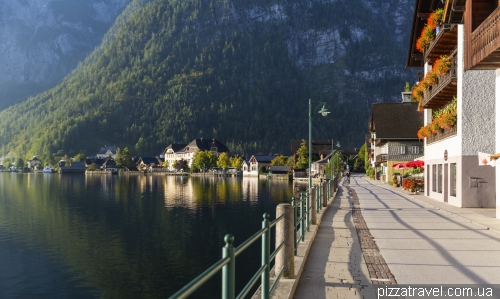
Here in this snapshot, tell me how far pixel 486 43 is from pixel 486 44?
5cm

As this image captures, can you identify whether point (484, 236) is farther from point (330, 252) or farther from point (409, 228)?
point (330, 252)

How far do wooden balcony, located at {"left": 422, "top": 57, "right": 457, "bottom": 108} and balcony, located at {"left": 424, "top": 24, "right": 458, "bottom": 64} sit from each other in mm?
1280

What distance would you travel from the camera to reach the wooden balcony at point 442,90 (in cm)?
2753

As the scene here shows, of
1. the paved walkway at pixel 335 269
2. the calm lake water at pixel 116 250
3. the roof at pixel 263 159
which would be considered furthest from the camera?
the roof at pixel 263 159

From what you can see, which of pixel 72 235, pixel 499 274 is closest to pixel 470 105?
pixel 499 274

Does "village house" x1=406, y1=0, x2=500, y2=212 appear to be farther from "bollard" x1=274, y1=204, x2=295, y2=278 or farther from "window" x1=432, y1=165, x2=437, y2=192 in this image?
"bollard" x1=274, y1=204, x2=295, y2=278

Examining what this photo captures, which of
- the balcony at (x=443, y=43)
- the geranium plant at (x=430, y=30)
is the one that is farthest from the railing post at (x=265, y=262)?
the geranium plant at (x=430, y=30)

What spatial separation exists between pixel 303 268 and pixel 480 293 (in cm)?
349

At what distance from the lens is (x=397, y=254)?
1246 centimetres

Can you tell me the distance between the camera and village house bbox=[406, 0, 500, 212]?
18031 mm

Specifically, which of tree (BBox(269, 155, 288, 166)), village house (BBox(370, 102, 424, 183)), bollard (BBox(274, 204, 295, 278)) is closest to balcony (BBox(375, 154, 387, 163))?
village house (BBox(370, 102, 424, 183))

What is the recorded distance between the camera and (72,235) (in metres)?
35.2

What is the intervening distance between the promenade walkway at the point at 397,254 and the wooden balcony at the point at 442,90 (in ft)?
29.6

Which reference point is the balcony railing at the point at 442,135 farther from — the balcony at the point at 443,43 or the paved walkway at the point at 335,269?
the paved walkway at the point at 335,269
